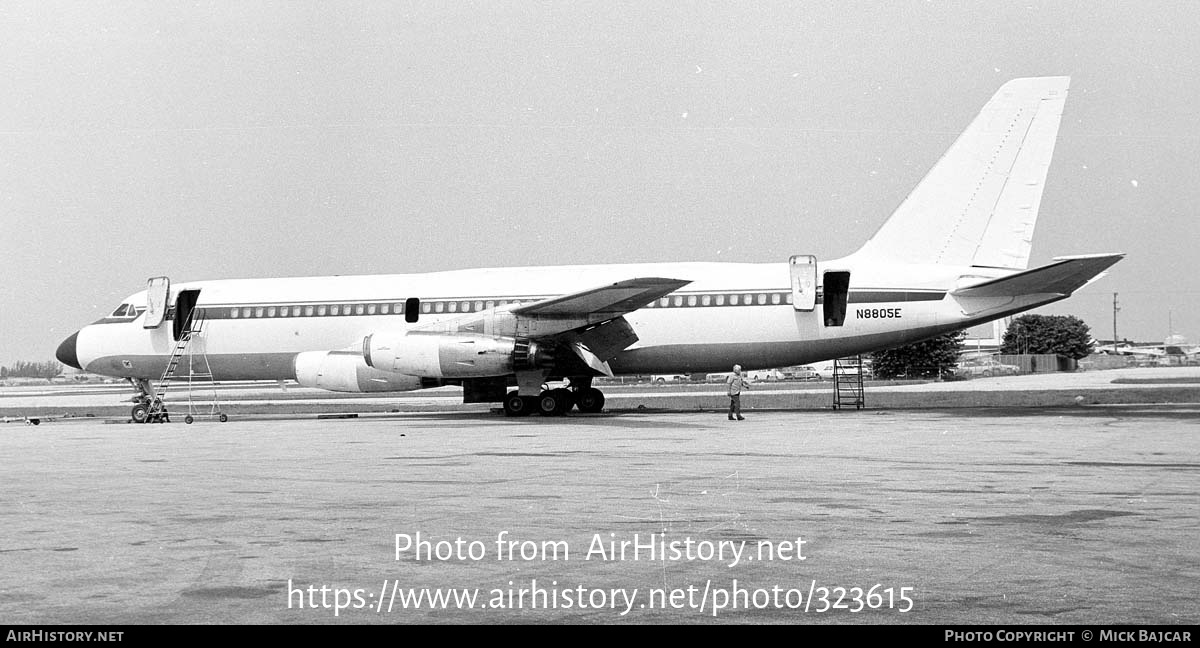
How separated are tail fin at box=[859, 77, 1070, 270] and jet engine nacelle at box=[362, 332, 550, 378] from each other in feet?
27.0

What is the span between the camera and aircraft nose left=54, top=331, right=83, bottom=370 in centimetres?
2678

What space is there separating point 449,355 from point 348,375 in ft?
8.03

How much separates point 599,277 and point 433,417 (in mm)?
4654

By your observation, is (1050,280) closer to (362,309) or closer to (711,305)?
(711,305)

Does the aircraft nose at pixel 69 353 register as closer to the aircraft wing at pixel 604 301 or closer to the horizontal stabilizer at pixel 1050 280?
the aircraft wing at pixel 604 301

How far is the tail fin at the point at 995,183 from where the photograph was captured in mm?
22266

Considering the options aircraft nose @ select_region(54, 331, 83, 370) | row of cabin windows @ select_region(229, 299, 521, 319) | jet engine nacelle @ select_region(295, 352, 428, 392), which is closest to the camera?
jet engine nacelle @ select_region(295, 352, 428, 392)

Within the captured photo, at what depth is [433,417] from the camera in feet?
80.3

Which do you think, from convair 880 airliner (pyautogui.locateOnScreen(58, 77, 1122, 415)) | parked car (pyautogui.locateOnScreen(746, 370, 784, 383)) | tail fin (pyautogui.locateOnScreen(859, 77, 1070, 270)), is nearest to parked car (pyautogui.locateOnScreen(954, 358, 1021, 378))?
parked car (pyautogui.locateOnScreen(746, 370, 784, 383))

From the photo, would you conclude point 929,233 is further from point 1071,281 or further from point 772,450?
point 772,450

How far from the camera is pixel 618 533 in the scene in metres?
7.40

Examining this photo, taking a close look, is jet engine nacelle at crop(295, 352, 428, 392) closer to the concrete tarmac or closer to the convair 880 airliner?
the convair 880 airliner

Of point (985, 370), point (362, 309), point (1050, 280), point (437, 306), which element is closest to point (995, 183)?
point (1050, 280)
